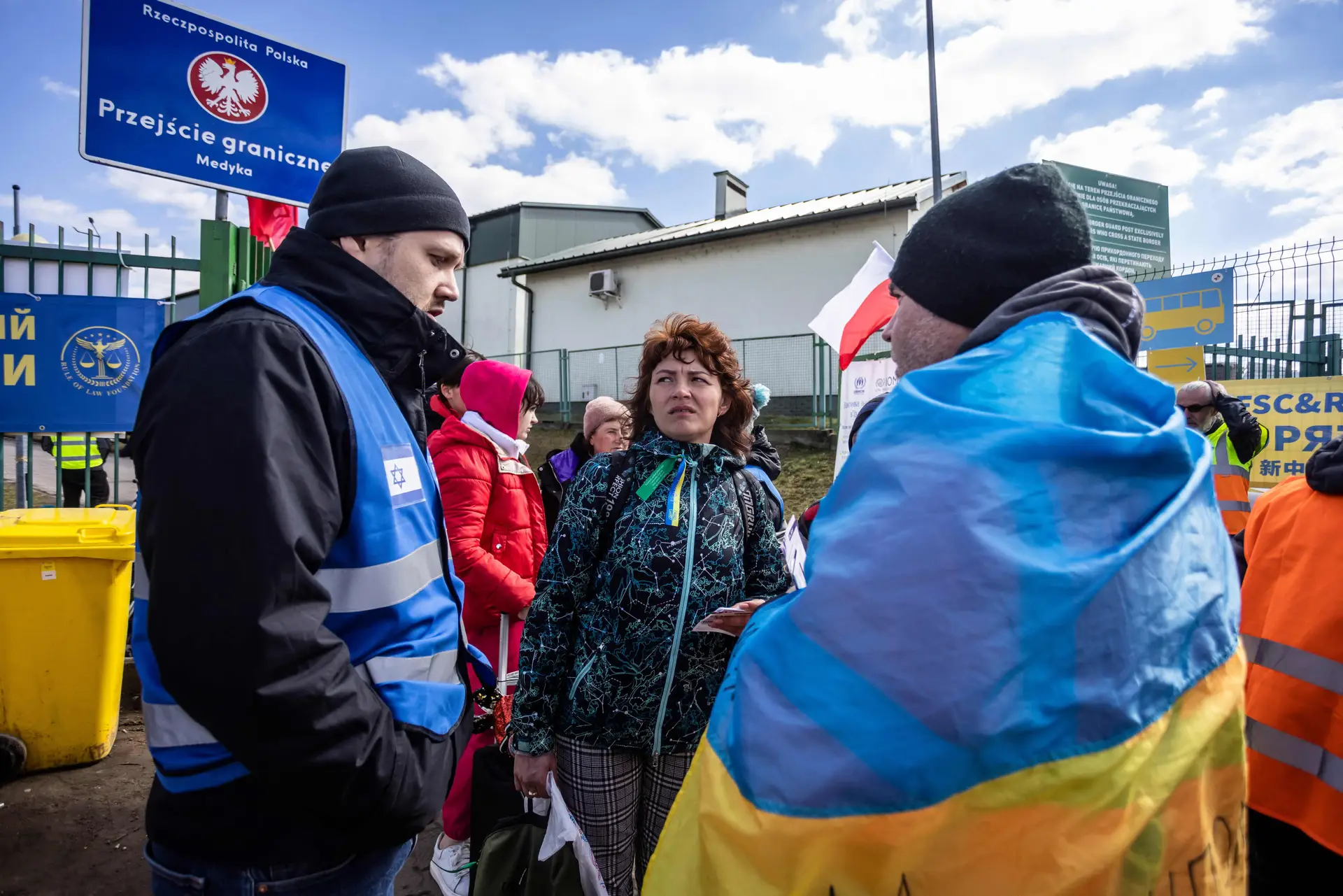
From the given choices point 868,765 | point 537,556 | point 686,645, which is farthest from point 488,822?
point 868,765

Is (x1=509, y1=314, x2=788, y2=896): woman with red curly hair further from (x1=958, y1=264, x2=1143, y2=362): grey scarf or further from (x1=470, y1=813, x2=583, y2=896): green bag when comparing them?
(x1=958, y1=264, x2=1143, y2=362): grey scarf

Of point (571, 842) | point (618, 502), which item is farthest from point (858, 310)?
point (571, 842)

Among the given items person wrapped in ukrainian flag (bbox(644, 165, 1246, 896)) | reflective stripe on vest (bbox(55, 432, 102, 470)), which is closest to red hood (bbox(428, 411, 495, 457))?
person wrapped in ukrainian flag (bbox(644, 165, 1246, 896))

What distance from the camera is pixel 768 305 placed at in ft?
53.9

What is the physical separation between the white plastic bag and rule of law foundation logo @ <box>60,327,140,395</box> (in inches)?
155

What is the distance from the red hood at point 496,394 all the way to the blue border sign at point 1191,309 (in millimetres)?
6568

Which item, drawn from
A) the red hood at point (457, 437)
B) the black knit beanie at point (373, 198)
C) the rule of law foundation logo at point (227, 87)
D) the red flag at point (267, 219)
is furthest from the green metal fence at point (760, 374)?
the black knit beanie at point (373, 198)

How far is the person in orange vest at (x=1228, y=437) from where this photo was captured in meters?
5.42

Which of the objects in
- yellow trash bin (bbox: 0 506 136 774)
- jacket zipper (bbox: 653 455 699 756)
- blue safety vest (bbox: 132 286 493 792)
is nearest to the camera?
blue safety vest (bbox: 132 286 493 792)

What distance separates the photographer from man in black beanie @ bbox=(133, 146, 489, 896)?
1.02 m

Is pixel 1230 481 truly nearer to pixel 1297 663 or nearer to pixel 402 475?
pixel 1297 663

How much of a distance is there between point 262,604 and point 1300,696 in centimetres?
235

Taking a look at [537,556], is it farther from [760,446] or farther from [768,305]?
[768,305]

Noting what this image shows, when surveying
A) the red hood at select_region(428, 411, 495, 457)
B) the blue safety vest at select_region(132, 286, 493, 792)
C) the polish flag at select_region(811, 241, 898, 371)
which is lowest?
the blue safety vest at select_region(132, 286, 493, 792)
